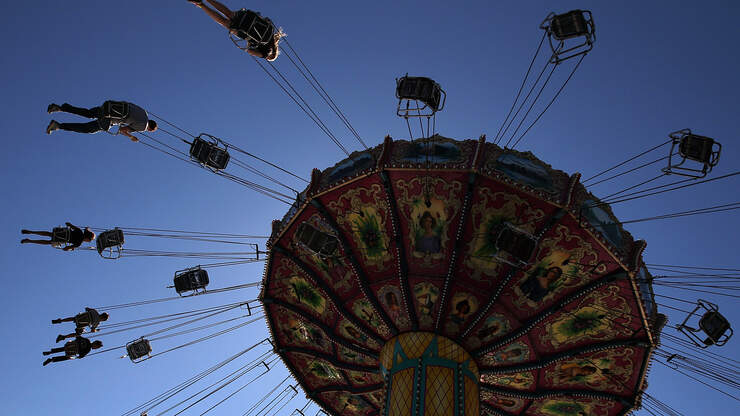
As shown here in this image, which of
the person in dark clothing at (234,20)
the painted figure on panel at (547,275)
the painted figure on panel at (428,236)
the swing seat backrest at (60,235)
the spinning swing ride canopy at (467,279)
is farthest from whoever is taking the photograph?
the swing seat backrest at (60,235)

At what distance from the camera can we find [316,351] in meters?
14.5

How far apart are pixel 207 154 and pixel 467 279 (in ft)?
22.0

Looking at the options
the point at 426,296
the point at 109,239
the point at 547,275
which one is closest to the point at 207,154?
the point at 109,239

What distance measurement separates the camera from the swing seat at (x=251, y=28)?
985cm

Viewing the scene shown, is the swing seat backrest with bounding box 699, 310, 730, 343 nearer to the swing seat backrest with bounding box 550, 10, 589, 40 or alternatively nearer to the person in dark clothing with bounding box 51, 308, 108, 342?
the swing seat backrest with bounding box 550, 10, 589, 40

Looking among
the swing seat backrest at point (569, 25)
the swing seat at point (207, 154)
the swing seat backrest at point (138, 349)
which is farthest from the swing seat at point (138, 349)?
the swing seat backrest at point (569, 25)

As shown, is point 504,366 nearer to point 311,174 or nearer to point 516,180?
point 516,180

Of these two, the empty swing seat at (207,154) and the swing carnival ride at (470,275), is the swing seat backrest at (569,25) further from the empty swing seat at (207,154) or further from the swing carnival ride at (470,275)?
the empty swing seat at (207,154)

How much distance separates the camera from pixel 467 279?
1198 cm

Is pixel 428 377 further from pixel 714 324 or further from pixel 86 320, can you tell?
pixel 86 320

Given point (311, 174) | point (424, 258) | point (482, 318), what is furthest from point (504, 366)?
point (311, 174)

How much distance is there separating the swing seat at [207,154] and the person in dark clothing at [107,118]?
132 centimetres

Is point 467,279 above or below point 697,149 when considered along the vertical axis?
below

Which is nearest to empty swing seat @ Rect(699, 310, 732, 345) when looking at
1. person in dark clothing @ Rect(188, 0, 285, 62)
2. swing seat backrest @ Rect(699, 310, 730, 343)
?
swing seat backrest @ Rect(699, 310, 730, 343)
